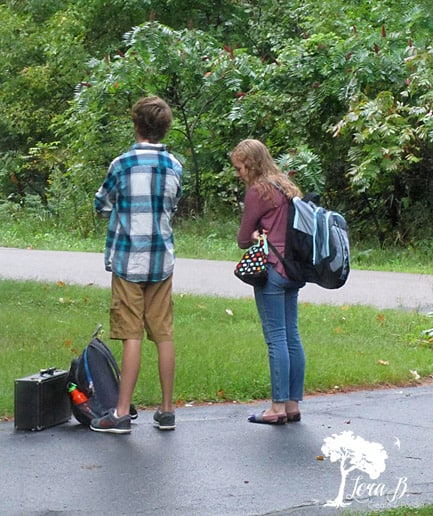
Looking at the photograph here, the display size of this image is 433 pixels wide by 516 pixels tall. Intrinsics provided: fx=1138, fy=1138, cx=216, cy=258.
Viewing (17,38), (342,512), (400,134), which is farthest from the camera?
(17,38)

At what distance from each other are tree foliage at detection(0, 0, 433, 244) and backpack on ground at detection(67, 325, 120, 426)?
10124 millimetres

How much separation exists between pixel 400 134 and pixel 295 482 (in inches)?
452

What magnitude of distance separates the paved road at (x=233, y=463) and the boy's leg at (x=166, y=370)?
172 millimetres

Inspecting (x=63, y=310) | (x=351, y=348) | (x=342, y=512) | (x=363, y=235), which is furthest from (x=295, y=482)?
(x=363, y=235)

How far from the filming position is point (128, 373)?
20.8 feet

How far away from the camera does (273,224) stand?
21.7 feet

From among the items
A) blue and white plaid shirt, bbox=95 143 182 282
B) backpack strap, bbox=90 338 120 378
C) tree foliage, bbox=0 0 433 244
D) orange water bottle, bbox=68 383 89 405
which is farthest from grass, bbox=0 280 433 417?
tree foliage, bbox=0 0 433 244

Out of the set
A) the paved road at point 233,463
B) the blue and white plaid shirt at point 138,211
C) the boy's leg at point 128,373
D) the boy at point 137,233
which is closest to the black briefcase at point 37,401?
the paved road at point 233,463

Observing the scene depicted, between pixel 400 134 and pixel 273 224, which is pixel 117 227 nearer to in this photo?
pixel 273 224

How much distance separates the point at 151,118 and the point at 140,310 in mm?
1068

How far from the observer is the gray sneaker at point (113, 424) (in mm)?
6309

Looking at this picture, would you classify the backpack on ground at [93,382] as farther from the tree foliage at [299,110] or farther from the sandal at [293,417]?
the tree foliage at [299,110]

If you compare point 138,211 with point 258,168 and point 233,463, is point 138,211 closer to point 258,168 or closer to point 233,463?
point 258,168

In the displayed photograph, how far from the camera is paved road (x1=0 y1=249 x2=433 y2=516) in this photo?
5.05m
